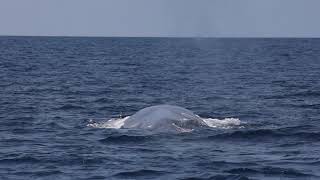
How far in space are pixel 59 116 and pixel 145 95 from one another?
12244 millimetres

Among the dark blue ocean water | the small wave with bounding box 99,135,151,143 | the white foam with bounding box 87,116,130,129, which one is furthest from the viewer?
the white foam with bounding box 87,116,130,129

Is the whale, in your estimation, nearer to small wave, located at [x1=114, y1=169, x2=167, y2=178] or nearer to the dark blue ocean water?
the dark blue ocean water

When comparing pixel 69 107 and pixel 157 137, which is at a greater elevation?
pixel 69 107

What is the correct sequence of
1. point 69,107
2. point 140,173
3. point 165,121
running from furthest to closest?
1. point 69,107
2. point 165,121
3. point 140,173

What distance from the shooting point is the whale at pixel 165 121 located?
2867 centimetres

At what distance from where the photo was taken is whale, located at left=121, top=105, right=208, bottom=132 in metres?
28.7

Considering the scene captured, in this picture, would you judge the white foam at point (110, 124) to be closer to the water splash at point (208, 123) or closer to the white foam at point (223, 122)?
the water splash at point (208, 123)

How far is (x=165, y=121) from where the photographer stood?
29.0 m

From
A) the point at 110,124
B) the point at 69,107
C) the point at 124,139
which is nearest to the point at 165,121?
the point at 124,139

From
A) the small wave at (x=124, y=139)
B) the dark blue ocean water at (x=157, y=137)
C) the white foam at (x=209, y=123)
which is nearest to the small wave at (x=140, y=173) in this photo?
the dark blue ocean water at (x=157, y=137)

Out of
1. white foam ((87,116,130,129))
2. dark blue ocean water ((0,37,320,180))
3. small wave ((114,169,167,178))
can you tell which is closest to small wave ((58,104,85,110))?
dark blue ocean water ((0,37,320,180))

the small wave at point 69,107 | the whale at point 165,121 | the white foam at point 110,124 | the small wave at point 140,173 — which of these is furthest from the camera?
the small wave at point 69,107

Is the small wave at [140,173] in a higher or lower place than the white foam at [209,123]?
lower

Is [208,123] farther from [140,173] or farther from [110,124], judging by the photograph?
[140,173]
